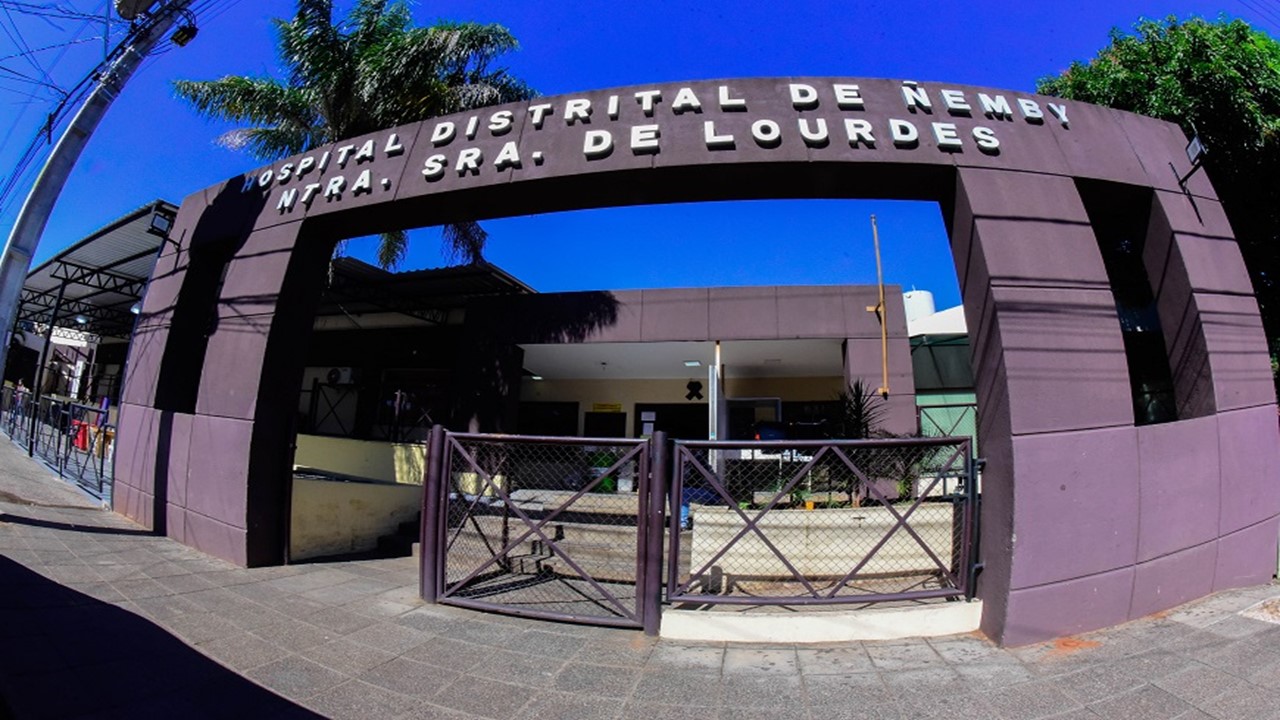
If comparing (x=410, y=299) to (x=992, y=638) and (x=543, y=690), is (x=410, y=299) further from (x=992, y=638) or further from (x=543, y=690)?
(x=992, y=638)

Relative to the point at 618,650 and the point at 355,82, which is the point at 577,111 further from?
the point at 355,82

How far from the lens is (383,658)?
3.56 metres

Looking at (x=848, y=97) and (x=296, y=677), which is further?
(x=848, y=97)

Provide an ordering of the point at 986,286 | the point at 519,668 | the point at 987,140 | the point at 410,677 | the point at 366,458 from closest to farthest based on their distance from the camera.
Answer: the point at 410,677 < the point at 519,668 < the point at 986,286 < the point at 987,140 < the point at 366,458

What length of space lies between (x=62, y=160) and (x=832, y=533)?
1040 centimetres

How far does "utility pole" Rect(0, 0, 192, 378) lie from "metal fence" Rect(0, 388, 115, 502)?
2042 mm

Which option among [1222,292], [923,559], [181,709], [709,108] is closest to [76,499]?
[181,709]

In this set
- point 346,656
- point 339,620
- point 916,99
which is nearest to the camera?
point 346,656

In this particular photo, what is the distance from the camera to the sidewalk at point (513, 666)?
290 cm

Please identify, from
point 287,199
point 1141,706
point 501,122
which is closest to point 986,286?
point 1141,706

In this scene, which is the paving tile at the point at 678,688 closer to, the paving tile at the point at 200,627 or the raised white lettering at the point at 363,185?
the paving tile at the point at 200,627

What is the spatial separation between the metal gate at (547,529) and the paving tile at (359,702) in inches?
52.5

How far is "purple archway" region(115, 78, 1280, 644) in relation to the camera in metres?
3.98

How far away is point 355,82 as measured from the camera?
10906 millimetres
